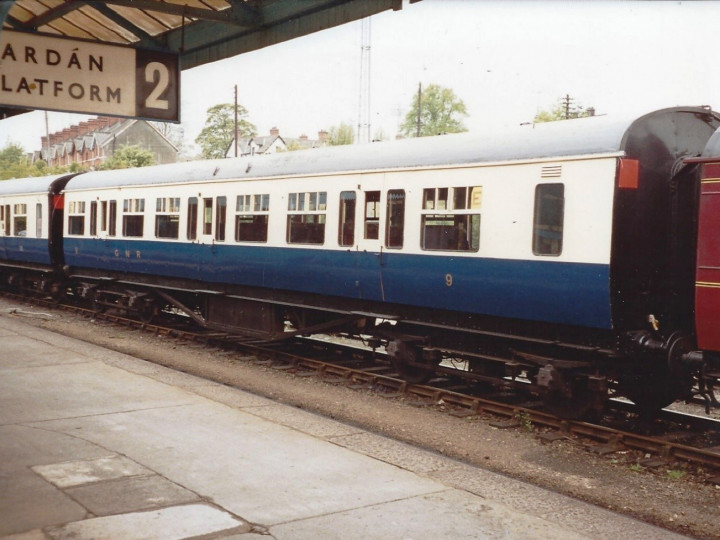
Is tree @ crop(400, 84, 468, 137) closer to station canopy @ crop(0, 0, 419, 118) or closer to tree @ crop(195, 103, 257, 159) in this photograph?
tree @ crop(195, 103, 257, 159)

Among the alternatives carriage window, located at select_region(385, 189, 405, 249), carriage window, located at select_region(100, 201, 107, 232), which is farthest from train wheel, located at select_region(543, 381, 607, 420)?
carriage window, located at select_region(100, 201, 107, 232)

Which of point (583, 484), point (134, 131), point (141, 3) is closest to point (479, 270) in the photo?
point (583, 484)

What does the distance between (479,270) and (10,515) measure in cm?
579

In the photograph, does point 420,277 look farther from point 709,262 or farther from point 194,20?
point 194,20

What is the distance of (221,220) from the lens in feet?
44.6

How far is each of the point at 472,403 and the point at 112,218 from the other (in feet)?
34.0

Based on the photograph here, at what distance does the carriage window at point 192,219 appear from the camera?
46.7ft

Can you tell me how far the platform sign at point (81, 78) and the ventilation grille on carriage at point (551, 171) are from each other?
13.1 feet

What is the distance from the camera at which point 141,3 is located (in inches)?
286

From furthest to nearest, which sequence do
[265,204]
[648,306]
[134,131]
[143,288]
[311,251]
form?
[134,131]
[143,288]
[265,204]
[311,251]
[648,306]

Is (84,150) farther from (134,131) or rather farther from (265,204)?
(265,204)

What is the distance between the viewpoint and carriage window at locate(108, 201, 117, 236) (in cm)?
1691

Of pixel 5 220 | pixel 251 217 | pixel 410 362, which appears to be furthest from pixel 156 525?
pixel 5 220

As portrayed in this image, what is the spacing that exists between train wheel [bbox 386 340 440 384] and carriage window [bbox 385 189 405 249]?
1.37 m
